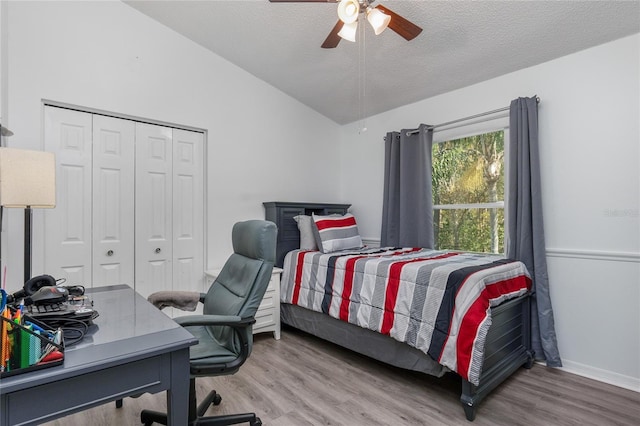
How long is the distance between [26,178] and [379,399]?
7.78 ft

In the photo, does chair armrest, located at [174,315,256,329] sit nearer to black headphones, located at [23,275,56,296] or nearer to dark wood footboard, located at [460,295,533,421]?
black headphones, located at [23,275,56,296]

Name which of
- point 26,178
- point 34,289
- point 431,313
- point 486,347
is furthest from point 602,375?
point 26,178

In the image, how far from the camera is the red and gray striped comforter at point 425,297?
75.4 inches

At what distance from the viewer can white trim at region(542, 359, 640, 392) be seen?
224cm

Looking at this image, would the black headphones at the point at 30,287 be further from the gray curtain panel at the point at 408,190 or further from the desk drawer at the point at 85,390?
the gray curtain panel at the point at 408,190

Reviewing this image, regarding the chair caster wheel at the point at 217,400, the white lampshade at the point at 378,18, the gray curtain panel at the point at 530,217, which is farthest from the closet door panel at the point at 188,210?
the gray curtain panel at the point at 530,217

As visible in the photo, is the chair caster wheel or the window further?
the window

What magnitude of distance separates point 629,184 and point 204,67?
356cm

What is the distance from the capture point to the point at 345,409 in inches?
77.8

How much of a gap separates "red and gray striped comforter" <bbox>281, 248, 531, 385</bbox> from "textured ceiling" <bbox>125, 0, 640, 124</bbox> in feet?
5.40

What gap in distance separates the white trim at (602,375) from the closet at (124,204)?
3.14 metres

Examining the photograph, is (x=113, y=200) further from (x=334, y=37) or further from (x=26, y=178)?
(x=334, y=37)

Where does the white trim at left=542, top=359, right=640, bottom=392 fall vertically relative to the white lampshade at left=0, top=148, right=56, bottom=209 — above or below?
below

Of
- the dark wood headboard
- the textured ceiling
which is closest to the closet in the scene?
the dark wood headboard
